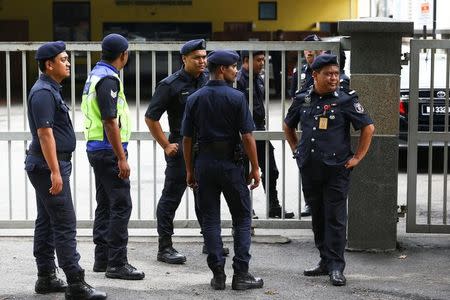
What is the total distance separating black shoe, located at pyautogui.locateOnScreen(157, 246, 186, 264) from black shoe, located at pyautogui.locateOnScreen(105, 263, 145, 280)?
24.2 inches

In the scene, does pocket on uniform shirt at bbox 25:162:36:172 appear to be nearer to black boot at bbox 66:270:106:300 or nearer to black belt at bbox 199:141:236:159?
black boot at bbox 66:270:106:300

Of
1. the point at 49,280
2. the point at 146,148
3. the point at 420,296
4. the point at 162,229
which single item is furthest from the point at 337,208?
the point at 146,148

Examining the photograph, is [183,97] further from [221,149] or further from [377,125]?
[377,125]

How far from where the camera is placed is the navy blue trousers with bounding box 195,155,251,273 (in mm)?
7539

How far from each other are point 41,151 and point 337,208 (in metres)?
2.26

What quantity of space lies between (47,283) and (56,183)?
36.8 inches

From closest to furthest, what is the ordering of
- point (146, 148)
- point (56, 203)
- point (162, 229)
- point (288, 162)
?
point (56, 203)
point (162, 229)
point (288, 162)
point (146, 148)

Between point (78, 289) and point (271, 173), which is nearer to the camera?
point (78, 289)

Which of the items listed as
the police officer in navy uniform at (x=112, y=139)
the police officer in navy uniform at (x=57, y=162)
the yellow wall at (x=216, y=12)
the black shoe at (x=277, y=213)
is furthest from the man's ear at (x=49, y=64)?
the yellow wall at (x=216, y=12)

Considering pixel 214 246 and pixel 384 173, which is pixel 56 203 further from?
pixel 384 173

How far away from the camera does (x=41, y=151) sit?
716cm

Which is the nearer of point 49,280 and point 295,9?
point 49,280

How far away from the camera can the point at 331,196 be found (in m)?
7.83

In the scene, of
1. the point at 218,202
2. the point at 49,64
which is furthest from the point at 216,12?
the point at 49,64
